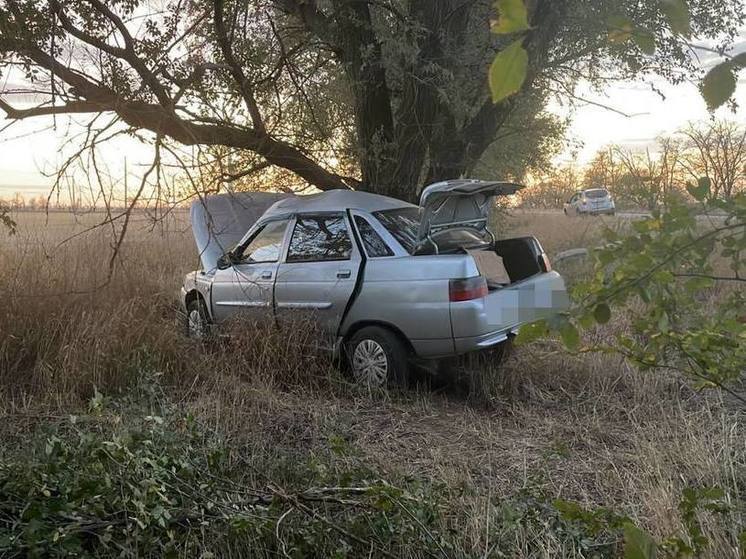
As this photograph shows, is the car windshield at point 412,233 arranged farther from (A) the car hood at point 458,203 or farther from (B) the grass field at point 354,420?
(B) the grass field at point 354,420

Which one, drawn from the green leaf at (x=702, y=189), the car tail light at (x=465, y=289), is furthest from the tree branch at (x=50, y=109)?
the green leaf at (x=702, y=189)

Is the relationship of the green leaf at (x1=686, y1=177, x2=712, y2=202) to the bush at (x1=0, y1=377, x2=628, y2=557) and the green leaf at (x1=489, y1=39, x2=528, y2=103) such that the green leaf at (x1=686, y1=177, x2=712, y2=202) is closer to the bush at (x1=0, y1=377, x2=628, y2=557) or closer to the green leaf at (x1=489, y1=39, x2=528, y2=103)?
the green leaf at (x1=489, y1=39, x2=528, y2=103)

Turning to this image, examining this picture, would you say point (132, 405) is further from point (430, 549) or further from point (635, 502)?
point (635, 502)

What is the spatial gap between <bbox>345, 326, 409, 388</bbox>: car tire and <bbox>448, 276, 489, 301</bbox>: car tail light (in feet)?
2.29

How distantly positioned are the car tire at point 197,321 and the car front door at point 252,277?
153 millimetres

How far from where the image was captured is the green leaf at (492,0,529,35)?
1123 millimetres

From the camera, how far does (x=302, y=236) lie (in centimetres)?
636

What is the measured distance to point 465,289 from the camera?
5242mm

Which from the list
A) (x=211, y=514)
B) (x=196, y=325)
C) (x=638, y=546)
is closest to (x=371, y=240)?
(x=196, y=325)

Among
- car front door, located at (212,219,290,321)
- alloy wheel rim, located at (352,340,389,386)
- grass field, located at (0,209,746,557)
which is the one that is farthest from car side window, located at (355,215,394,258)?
grass field, located at (0,209,746,557)

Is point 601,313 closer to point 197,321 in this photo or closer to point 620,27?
point 620,27

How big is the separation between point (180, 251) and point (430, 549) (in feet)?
29.0

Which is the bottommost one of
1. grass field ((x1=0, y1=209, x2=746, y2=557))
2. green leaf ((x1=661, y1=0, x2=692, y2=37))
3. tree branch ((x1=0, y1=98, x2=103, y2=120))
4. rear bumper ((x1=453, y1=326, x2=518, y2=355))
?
grass field ((x1=0, y1=209, x2=746, y2=557))

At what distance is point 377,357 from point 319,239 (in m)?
1.31
